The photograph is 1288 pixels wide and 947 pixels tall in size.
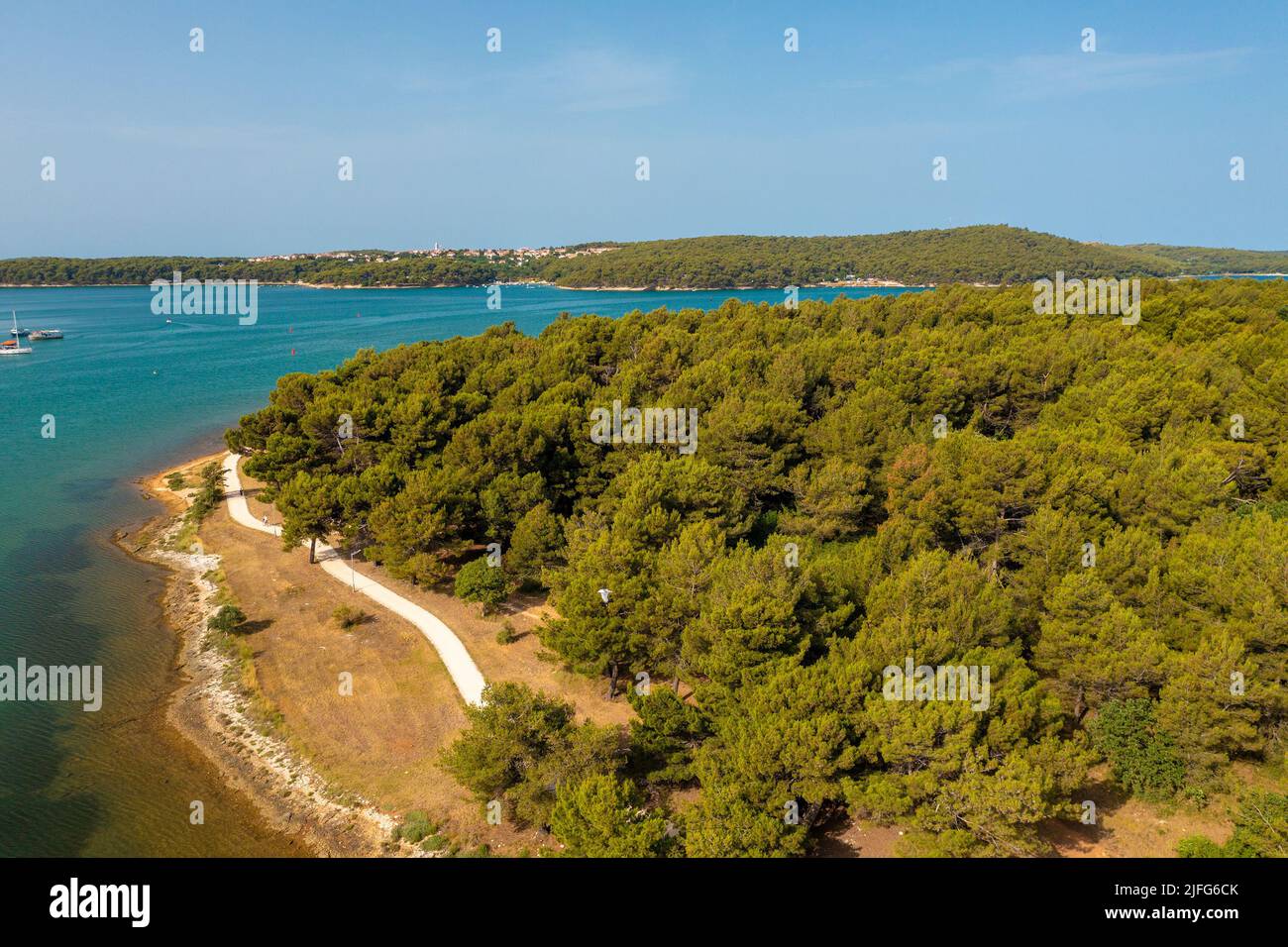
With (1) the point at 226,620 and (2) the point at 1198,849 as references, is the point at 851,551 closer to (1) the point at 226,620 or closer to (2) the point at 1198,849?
(2) the point at 1198,849

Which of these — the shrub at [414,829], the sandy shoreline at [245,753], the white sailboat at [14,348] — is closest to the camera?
the shrub at [414,829]

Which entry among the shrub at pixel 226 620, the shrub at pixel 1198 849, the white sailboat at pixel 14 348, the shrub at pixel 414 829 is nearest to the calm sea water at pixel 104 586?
the shrub at pixel 226 620

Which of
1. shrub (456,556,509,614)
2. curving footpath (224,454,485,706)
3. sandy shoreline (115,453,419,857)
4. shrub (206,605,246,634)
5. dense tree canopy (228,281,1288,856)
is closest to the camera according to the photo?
dense tree canopy (228,281,1288,856)

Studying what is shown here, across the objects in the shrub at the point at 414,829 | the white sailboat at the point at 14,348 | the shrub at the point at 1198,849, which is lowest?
the shrub at the point at 414,829

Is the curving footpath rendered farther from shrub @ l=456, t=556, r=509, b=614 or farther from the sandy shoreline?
the sandy shoreline

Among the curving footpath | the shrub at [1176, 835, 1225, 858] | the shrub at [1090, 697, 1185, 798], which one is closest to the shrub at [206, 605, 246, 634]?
the curving footpath

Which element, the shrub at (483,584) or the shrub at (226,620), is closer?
the shrub at (483,584)

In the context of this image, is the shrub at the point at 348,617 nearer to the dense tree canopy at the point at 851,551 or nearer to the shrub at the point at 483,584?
the dense tree canopy at the point at 851,551
